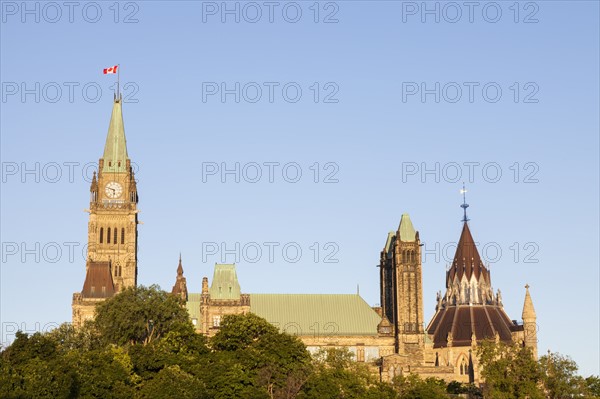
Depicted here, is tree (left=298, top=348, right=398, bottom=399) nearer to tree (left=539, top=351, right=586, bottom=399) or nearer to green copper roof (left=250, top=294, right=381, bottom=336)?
tree (left=539, top=351, right=586, bottom=399)

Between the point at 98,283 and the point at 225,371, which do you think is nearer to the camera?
the point at 225,371

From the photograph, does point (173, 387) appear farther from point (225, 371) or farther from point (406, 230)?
point (406, 230)

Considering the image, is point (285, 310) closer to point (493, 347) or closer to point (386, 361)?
point (386, 361)

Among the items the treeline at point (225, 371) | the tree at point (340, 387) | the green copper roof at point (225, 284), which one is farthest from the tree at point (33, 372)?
the green copper roof at point (225, 284)

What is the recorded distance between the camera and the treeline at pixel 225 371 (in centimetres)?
12069

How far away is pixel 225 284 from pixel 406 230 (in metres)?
27.3

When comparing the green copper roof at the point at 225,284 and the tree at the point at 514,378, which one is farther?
the green copper roof at the point at 225,284

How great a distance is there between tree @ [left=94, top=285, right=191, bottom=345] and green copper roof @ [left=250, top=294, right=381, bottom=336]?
27.6 m

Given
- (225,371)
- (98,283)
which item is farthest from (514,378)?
(98,283)

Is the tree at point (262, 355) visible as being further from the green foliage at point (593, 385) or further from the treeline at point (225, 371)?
the green foliage at point (593, 385)

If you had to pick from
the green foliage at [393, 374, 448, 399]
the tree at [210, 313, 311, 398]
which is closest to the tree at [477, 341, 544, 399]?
the green foliage at [393, 374, 448, 399]

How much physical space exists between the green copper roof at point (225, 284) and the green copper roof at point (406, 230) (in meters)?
24.8

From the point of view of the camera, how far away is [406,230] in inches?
7677

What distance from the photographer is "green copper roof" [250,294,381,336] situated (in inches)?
7598
